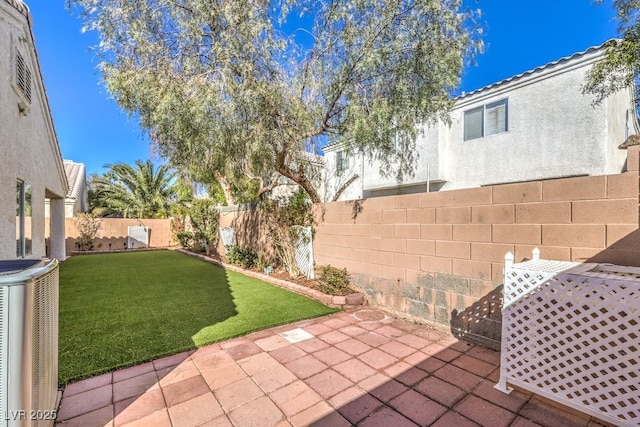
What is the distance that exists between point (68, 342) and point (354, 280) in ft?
15.1

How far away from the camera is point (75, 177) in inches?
716

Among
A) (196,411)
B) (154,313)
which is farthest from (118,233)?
(196,411)

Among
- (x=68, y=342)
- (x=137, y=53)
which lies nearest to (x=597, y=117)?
(x=137, y=53)

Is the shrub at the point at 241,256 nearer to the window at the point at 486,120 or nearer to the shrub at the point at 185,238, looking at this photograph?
the shrub at the point at 185,238

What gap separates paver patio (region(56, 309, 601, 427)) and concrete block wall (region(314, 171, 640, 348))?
2.21 feet

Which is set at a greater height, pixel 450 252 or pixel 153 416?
pixel 450 252

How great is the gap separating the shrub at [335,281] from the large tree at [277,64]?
2657 millimetres

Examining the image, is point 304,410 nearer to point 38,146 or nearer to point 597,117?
point 38,146

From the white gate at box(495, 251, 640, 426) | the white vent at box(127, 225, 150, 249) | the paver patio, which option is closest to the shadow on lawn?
the paver patio

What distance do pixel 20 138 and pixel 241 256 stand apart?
6262 mm

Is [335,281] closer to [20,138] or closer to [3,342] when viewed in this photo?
[3,342]

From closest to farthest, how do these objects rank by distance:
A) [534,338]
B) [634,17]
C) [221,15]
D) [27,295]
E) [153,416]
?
[27,295]
[153,416]
[534,338]
[634,17]
[221,15]

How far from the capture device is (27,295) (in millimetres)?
1595

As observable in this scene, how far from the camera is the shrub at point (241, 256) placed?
9938mm
